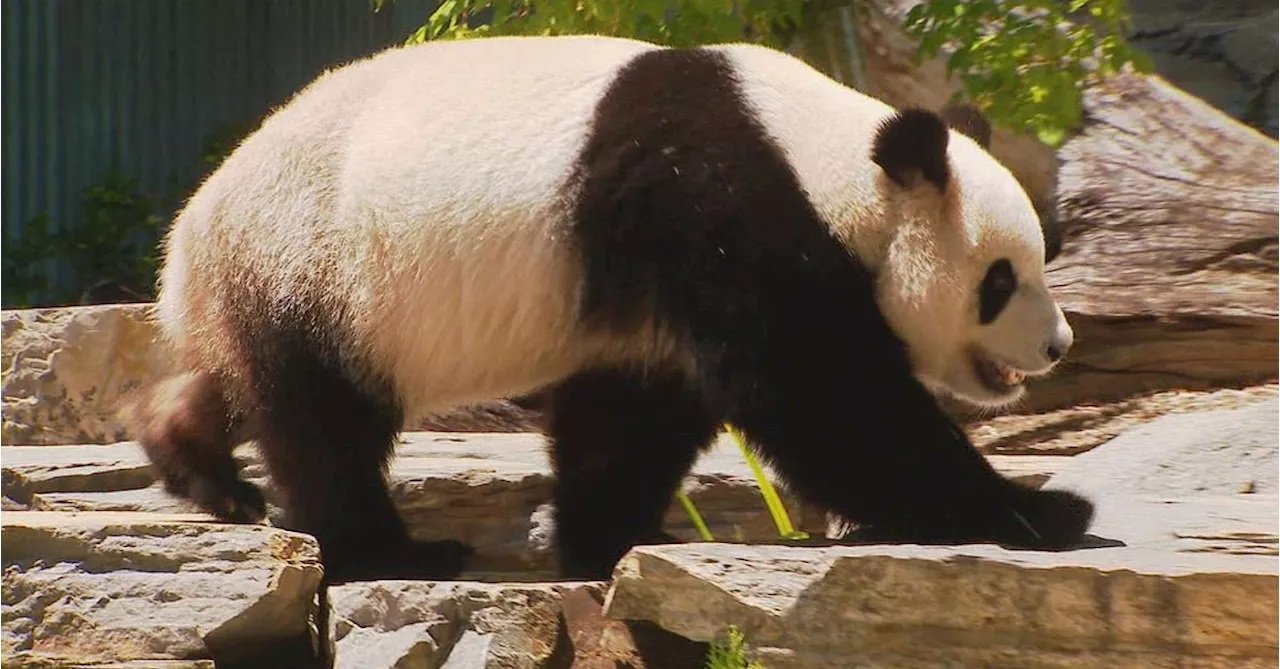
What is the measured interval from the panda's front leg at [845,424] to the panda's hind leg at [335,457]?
760mm

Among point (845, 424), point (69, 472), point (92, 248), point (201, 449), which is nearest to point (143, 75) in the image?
point (92, 248)

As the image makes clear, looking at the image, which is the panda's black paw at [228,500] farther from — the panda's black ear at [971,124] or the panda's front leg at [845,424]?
the panda's black ear at [971,124]

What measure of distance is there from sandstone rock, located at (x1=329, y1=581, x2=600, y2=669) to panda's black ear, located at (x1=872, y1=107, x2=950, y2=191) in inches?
38.9

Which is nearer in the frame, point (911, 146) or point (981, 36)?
point (911, 146)

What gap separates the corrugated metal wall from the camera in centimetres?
873

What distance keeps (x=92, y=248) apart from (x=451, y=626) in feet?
19.8

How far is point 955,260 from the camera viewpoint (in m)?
3.27

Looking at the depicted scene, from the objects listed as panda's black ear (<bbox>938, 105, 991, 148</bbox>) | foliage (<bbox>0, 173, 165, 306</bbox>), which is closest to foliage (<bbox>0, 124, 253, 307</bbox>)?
foliage (<bbox>0, 173, 165, 306</bbox>)

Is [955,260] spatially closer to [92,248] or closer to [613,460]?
[613,460]

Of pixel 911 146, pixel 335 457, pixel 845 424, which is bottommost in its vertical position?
pixel 335 457

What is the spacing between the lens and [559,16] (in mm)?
5047

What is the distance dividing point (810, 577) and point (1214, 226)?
3378mm

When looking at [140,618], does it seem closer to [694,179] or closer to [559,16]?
[694,179]

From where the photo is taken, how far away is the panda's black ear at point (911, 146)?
3170 mm
